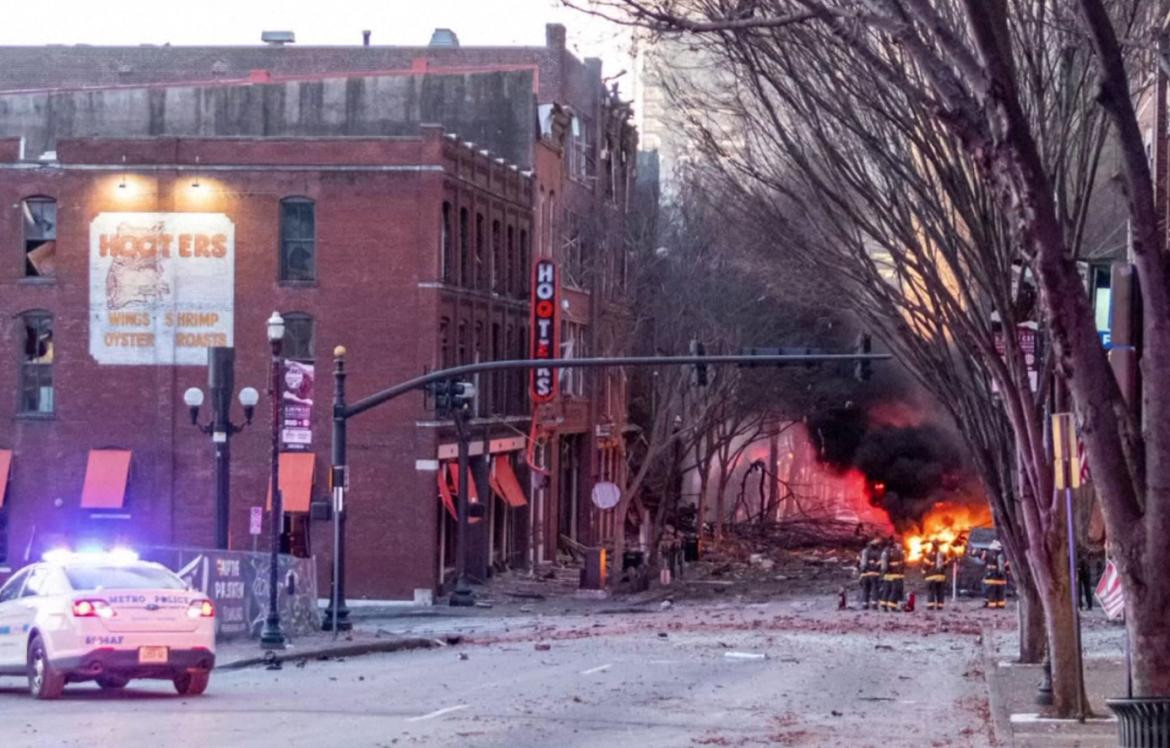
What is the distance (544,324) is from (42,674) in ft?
109

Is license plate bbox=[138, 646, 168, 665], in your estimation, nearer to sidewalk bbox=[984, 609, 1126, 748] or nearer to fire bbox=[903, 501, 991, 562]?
Result: sidewalk bbox=[984, 609, 1126, 748]

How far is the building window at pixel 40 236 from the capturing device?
46.9m

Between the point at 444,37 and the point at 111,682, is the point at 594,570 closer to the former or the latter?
the point at 444,37

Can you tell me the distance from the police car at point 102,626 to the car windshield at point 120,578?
0.03 ft

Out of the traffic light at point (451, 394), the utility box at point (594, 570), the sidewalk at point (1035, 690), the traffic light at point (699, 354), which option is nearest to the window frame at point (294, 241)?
the traffic light at point (451, 394)

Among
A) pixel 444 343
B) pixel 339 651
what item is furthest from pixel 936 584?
pixel 339 651

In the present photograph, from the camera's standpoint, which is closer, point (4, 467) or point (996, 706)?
point (996, 706)

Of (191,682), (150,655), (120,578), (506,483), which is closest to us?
(150,655)

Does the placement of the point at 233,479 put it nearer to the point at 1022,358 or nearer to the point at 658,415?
the point at 658,415

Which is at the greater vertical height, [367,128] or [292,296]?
[367,128]

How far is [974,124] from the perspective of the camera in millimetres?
11336

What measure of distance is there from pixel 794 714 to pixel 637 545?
43.9 meters

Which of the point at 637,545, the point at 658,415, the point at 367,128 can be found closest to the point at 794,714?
the point at 658,415

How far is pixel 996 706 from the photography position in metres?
20.7
